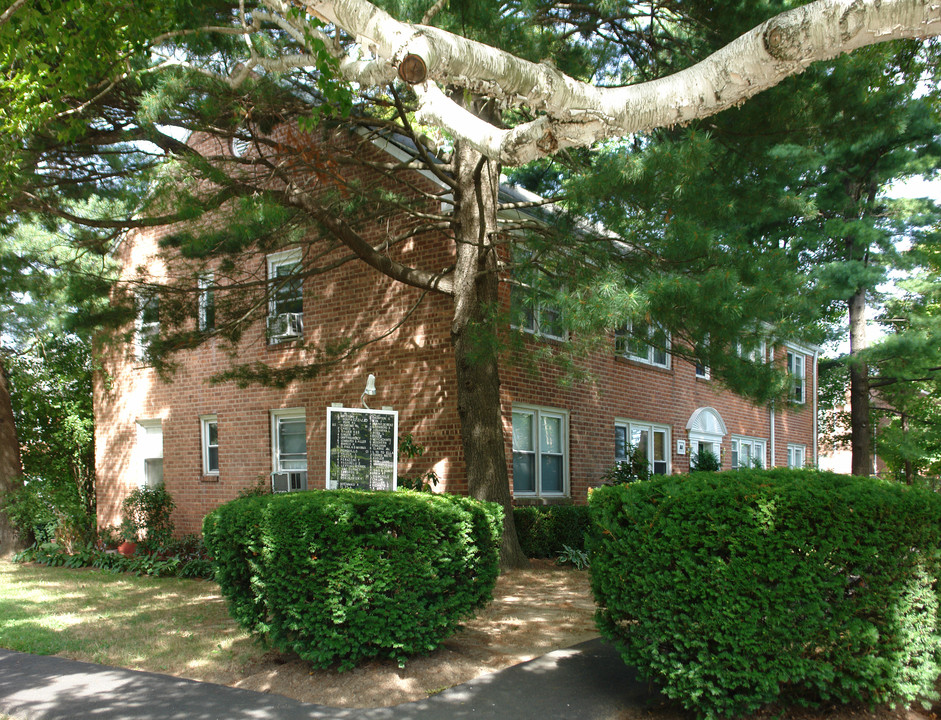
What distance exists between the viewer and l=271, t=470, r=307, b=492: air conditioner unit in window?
14.0 metres

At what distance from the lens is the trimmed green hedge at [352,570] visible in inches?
230

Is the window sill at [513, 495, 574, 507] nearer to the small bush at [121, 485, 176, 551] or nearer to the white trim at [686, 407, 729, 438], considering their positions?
the white trim at [686, 407, 729, 438]

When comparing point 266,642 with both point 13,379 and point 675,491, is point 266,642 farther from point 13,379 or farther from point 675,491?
point 13,379

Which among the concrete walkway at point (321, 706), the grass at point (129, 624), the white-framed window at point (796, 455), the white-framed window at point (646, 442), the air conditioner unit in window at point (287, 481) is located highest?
the white-framed window at point (646, 442)

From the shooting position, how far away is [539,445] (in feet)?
44.9

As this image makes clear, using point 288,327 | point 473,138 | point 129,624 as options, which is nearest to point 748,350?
point 473,138

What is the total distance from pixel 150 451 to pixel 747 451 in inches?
631

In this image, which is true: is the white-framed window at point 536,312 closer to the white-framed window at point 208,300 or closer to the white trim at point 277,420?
the white-framed window at point 208,300

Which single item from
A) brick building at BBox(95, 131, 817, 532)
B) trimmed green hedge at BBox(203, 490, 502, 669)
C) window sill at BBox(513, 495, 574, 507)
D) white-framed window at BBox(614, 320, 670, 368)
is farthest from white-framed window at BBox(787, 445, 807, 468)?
trimmed green hedge at BBox(203, 490, 502, 669)

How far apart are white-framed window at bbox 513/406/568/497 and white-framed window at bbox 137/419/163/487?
27.4 ft

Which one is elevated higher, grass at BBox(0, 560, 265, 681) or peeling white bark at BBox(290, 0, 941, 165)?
peeling white bark at BBox(290, 0, 941, 165)

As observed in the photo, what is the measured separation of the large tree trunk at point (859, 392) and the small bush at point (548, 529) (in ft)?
29.4

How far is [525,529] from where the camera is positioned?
12.4m

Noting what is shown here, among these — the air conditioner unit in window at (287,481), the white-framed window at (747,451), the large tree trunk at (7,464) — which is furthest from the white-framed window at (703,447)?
the large tree trunk at (7,464)
